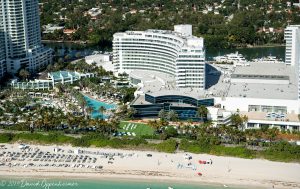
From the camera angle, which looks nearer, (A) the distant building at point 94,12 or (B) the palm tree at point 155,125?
(B) the palm tree at point 155,125

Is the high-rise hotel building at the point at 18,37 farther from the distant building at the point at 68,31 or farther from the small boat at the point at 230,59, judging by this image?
the distant building at the point at 68,31

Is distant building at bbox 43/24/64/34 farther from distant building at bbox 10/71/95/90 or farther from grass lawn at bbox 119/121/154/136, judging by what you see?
grass lawn at bbox 119/121/154/136

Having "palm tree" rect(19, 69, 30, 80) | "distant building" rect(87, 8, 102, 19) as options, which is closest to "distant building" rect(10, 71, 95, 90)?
"palm tree" rect(19, 69, 30, 80)

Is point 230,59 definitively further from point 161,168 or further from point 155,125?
→ point 161,168

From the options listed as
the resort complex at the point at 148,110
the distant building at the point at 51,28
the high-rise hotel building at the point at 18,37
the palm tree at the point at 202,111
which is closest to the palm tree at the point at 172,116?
the resort complex at the point at 148,110

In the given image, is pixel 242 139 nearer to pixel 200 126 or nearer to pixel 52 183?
pixel 200 126

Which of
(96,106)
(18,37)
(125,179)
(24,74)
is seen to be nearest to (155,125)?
(125,179)

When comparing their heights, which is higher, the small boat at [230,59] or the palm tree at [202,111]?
the small boat at [230,59]

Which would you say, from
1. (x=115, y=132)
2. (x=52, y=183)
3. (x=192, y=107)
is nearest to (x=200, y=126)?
(x=192, y=107)
